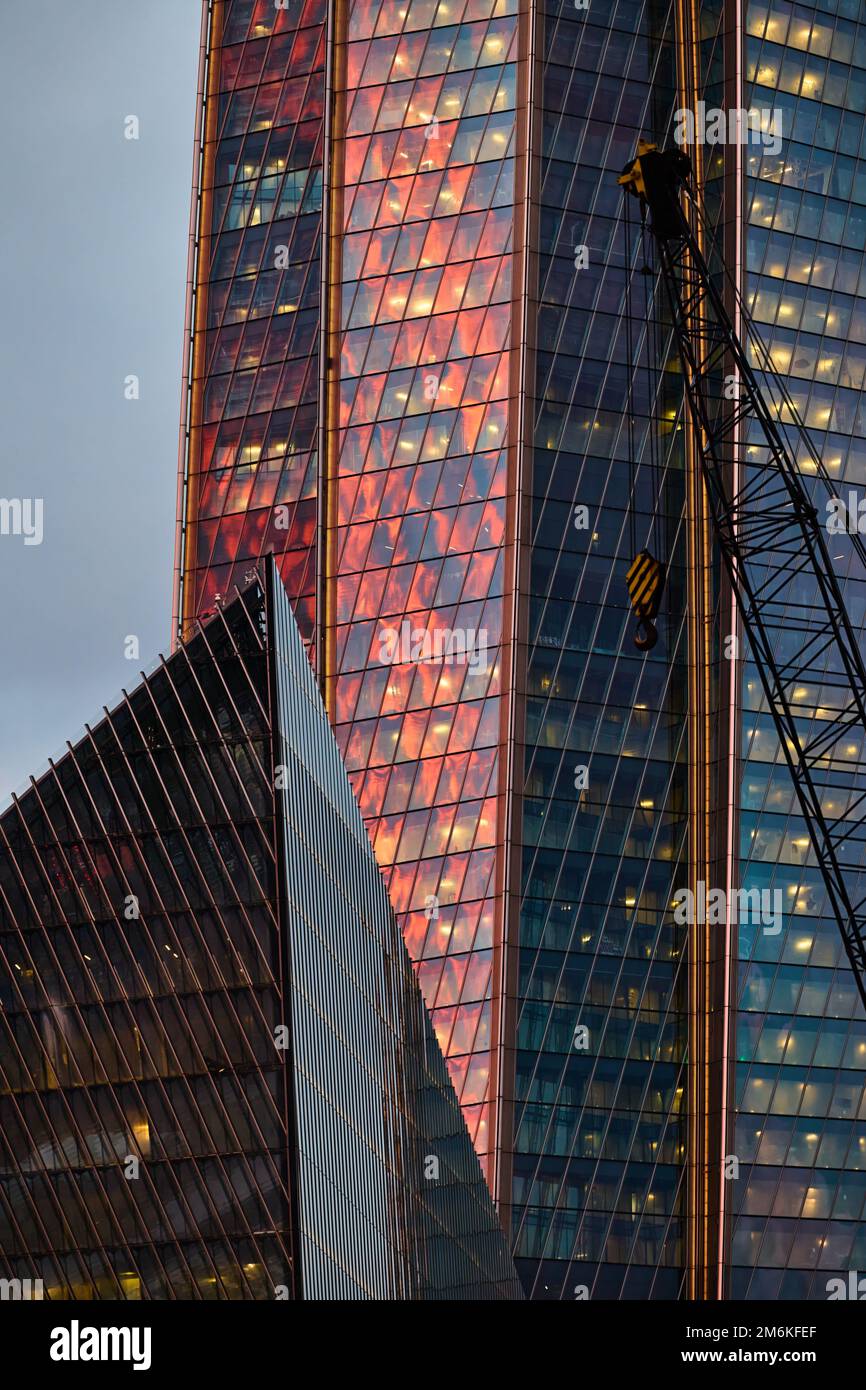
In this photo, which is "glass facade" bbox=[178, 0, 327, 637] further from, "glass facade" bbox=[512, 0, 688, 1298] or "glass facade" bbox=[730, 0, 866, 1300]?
"glass facade" bbox=[730, 0, 866, 1300]

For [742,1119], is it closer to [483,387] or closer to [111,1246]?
[483,387]

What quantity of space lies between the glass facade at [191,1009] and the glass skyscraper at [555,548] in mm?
51479

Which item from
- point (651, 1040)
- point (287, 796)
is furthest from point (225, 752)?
point (651, 1040)

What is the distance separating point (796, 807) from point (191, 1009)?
227 feet

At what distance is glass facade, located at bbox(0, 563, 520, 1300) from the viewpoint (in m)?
68.2

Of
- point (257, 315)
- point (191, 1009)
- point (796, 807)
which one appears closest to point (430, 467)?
point (257, 315)

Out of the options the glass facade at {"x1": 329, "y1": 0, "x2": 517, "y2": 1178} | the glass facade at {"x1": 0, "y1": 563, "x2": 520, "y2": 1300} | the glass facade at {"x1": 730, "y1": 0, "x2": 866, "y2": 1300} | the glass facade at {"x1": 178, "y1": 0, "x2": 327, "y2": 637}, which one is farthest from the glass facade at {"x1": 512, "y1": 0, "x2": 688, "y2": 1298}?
the glass facade at {"x1": 0, "y1": 563, "x2": 520, "y2": 1300}

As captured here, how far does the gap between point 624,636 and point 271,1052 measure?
225 ft

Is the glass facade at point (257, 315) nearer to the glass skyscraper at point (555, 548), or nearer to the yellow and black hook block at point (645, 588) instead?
the glass skyscraper at point (555, 548)

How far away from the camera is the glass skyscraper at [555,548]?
5002 inches

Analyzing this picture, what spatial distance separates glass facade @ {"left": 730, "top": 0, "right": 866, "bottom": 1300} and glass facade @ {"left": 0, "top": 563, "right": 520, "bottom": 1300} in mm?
53552

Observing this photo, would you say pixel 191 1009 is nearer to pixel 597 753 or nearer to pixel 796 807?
pixel 597 753

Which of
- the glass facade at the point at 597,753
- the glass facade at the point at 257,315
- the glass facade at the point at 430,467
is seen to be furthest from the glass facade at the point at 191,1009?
the glass facade at the point at 257,315

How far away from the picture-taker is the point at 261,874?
69812mm
